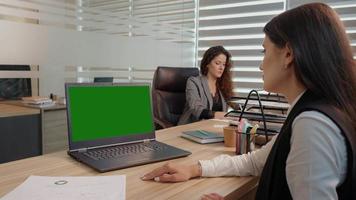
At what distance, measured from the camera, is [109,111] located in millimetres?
1246

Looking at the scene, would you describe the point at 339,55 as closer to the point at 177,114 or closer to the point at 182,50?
the point at 177,114

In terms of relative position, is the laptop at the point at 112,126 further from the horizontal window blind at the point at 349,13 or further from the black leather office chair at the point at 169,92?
the horizontal window blind at the point at 349,13

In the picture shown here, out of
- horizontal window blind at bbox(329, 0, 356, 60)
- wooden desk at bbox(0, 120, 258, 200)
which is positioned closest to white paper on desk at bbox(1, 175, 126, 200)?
wooden desk at bbox(0, 120, 258, 200)

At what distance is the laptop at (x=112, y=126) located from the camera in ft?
3.77

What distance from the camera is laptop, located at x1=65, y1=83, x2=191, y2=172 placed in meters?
1.15

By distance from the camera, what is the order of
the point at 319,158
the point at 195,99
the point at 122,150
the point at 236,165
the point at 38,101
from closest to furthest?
the point at 319,158, the point at 236,165, the point at 122,150, the point at 38,101, the point at 195,99

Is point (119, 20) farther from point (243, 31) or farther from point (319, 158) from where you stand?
point (319, 158)

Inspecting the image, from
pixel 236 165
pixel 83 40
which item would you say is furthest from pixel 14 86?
pixel 236 165

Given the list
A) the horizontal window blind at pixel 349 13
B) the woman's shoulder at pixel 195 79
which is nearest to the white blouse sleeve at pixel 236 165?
the woman's shoulder at pixel 195 79

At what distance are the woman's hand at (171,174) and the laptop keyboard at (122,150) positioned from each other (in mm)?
210

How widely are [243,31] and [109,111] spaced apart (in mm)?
2588

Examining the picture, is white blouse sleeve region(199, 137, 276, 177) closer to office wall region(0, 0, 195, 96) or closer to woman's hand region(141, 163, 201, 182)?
woman's hand region(141, 163, 201, 182)

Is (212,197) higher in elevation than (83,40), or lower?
lower

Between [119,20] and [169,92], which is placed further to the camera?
[119,20]
